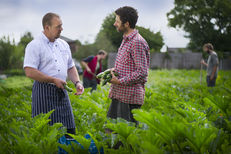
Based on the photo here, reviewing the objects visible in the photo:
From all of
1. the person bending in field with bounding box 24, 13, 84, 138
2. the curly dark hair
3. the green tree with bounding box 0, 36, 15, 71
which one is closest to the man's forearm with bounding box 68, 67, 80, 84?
the person bending in field with bounding box 24, 13, 84, 138

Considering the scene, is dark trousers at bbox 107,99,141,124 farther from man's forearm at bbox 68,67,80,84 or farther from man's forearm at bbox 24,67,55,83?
man's forearm at bbox 24,67,55,83

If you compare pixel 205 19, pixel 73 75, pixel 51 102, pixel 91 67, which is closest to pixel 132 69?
pixel 73 75

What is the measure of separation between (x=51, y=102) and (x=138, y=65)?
3.58ft

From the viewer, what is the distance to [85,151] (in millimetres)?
1584

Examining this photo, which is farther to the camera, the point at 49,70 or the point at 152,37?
the point at 152,37

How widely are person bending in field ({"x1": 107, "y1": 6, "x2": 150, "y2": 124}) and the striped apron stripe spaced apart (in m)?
0.60

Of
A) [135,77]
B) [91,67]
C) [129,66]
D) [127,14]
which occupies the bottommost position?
[91,67]

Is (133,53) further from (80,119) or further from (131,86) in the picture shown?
(80,119)

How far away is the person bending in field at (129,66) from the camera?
8.96 feet

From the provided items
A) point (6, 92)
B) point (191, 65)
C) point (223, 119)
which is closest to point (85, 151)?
point (223, 119)

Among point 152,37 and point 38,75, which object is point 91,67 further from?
point 38,75

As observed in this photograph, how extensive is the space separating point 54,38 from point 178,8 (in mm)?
2508

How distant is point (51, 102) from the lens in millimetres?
2922

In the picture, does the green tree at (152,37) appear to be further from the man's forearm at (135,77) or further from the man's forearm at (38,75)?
the man's forearm at (38,75)
